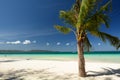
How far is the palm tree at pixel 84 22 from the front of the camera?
32.7 feet

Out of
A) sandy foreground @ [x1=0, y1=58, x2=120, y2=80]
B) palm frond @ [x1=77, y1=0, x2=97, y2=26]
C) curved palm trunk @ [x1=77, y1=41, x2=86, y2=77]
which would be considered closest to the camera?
palm frond @ [x1=77, y1=0, x2=97, y2=26]

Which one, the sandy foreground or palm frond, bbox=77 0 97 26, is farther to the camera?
the sandy foreground

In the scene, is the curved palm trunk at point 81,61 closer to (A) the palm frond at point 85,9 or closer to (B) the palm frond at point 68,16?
(B) the palm frond at point 68,16

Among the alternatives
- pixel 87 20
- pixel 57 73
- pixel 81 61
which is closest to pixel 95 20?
pixel 87 20

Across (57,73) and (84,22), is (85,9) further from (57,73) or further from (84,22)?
(57,73)

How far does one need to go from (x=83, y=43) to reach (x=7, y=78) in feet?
15.3

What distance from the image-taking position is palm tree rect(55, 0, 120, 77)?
9.95 m

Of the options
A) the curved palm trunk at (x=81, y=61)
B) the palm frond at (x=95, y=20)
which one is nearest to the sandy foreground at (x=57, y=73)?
the curved palm trunk at (x=81, y=61)

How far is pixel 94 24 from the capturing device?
404 inches

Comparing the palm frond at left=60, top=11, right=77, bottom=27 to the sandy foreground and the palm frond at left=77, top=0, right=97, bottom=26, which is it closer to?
the palm frond at left=77, top=0, right=97, bottom=26

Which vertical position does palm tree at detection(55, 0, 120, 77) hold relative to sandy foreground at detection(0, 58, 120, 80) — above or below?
above

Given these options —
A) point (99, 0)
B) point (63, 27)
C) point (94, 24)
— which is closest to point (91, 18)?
point (94, 24)

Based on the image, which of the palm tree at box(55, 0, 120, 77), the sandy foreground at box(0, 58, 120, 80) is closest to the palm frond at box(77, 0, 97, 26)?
the palm tree at box(55, 0, 120, 77)

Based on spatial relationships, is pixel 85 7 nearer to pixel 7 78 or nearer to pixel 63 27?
pixel 63 27
